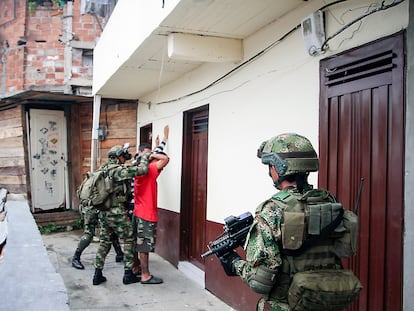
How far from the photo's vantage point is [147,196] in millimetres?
5730

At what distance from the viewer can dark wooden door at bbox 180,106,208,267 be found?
5895 millimetres

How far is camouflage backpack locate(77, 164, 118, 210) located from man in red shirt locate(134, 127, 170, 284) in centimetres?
40

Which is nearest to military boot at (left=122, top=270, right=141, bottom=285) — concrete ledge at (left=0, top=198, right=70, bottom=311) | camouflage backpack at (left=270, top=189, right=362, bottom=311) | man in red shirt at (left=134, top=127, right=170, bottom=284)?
man in red shirt at (left=134, top=127, right=170, bottom=284)

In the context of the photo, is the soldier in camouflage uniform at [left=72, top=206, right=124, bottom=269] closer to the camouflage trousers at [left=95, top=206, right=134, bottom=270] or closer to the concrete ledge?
the camouflage trousers at [left=95, top=206, right=134, bottom=270]

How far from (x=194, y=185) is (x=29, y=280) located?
4172mm

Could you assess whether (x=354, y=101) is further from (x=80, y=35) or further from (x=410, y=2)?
(x=80, y=35)

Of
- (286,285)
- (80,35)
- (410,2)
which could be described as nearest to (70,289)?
(286,285)

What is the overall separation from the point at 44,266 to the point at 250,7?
271cm

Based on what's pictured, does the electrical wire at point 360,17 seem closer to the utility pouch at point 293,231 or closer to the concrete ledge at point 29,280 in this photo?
the utility pouch at point 293,231

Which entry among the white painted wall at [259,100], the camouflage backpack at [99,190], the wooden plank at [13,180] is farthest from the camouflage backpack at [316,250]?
the wooden plank at [13,180]

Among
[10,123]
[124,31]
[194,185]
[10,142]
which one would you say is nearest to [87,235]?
[194,185]

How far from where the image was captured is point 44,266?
2346 millimetres

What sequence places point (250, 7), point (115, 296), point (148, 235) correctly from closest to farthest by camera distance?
point (250, 7)
point (115, 296)
point (148, 235)

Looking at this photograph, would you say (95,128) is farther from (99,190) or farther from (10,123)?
(99,190)
